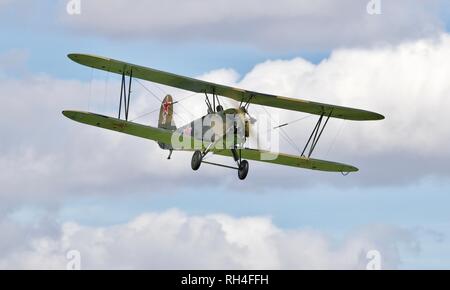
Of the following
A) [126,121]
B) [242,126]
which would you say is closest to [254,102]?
[242,126]

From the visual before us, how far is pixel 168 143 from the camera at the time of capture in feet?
117

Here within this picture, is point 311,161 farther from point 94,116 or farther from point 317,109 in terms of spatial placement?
point 94,116

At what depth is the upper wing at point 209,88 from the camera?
3362 cm

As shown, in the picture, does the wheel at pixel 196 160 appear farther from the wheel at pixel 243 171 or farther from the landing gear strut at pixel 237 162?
the wheel at pixel 243 171

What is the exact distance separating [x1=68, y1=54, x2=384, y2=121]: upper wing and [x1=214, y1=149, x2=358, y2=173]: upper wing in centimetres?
164

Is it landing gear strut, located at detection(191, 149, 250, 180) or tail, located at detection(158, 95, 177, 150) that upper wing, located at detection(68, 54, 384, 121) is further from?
tail, located at detection(158, 95, 177, 150)

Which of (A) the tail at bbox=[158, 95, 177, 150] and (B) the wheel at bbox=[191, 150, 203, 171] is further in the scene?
(A) the tail at bbox=[158, 95, 177, 150]

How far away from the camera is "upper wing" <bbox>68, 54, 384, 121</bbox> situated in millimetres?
33625

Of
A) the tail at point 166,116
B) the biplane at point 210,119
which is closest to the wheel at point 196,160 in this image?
the biplane at point 210,119

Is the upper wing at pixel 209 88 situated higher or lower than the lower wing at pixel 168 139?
higher

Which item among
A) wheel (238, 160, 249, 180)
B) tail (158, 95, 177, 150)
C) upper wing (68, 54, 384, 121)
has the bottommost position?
wheel (238, 160, 249, 180)

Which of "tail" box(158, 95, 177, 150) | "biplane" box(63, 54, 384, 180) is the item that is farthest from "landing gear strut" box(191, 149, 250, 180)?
"tail" box(158, 95, 177, 150)

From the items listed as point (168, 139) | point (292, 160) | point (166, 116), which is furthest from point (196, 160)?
point (166, 116)
